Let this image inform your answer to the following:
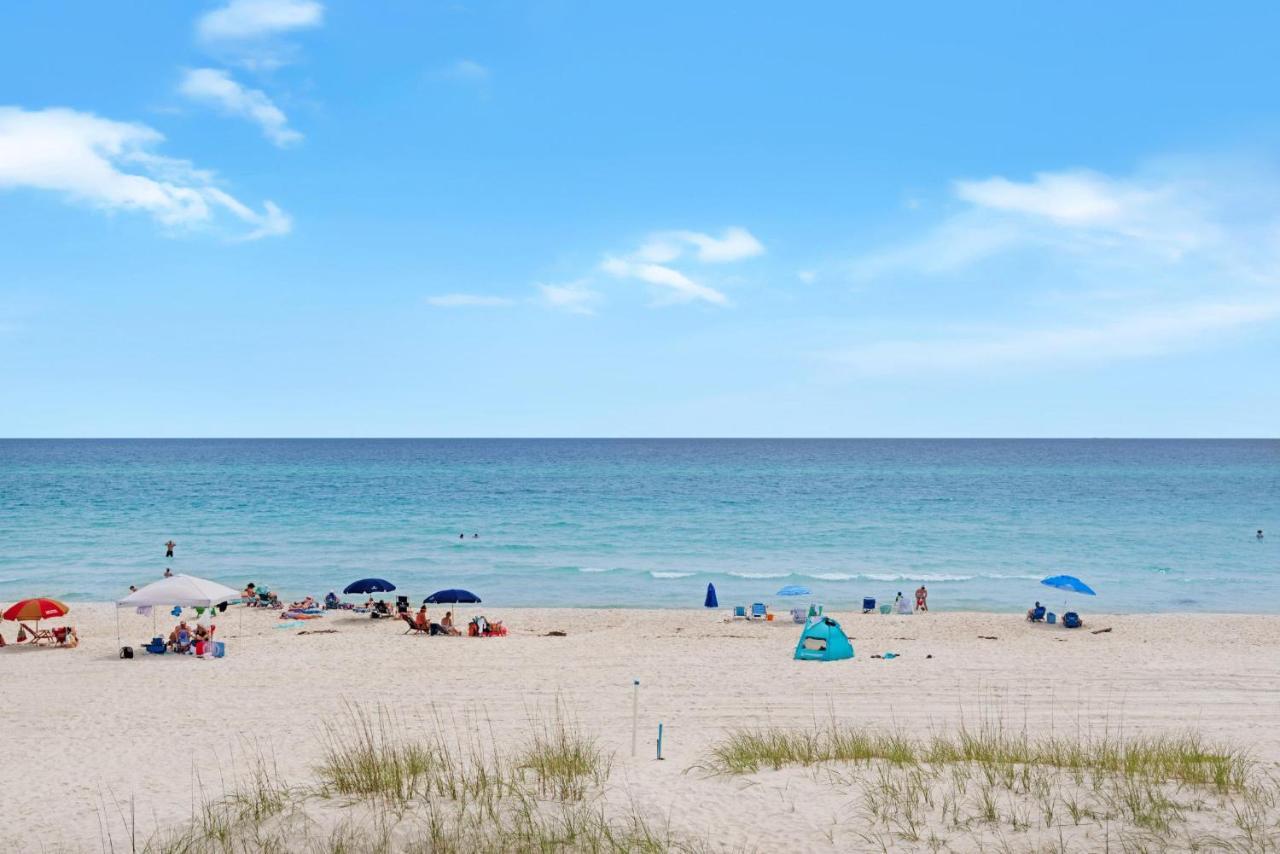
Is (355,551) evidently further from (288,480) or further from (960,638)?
(288,480)

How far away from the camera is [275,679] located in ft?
58.7

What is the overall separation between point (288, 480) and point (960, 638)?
84.2 metres

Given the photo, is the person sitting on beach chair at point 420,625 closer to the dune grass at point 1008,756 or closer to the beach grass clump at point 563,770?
the beach grass clump at point 563,770

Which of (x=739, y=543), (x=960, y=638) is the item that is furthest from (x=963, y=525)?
(x=960, y=638)

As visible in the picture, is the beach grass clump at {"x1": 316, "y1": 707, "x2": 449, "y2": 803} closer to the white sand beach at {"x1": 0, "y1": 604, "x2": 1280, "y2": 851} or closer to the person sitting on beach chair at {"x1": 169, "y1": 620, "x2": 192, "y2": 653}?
the white sand beach at {"x1": 0, "y1": 604, "x2": 1280, "y2": 851}

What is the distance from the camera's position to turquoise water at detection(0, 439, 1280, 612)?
33.2 metres

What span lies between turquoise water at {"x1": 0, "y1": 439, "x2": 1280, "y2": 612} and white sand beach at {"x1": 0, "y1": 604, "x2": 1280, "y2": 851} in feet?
24.8

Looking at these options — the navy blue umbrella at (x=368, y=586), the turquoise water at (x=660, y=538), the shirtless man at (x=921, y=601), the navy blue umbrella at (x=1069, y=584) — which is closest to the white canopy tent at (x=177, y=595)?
the navy blue umbrella at (x=368, y=586)

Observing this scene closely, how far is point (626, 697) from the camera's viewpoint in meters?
16.3

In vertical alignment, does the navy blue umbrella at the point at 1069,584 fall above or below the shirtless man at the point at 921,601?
above

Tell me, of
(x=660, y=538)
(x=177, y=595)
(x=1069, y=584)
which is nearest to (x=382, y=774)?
(x=177, y=595)

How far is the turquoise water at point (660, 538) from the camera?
33.2m

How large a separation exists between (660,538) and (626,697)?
30387 mm

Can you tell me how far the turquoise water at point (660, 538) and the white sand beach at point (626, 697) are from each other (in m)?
7.55
